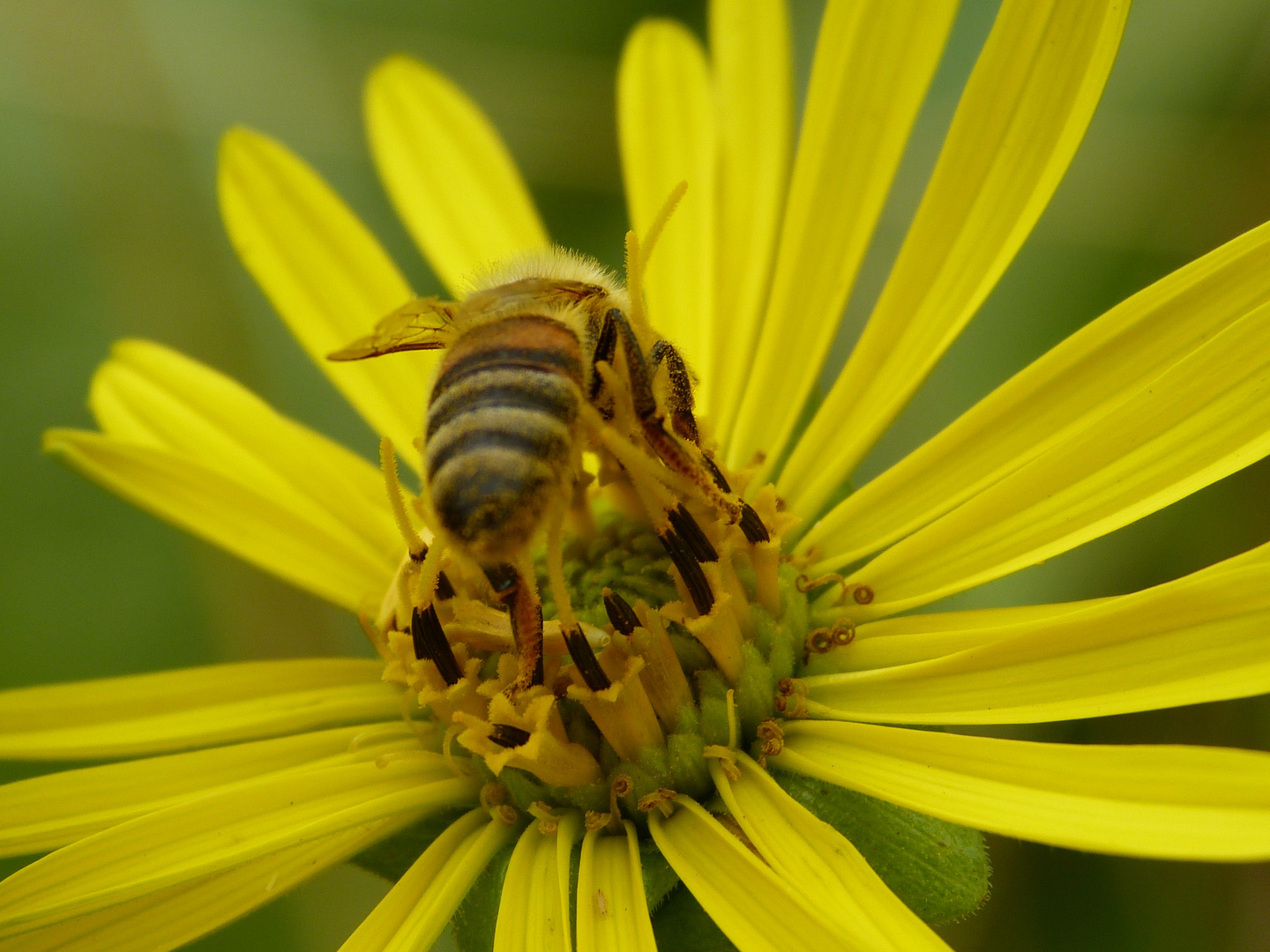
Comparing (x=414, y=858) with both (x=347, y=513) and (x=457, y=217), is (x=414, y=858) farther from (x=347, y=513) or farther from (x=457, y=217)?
(x=457, y=217)

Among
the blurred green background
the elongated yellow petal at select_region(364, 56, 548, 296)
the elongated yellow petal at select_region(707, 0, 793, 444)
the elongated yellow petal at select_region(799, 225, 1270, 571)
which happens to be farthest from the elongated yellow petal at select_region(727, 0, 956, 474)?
the elongated yellow petal at select_region(364, 56, 548, 296)

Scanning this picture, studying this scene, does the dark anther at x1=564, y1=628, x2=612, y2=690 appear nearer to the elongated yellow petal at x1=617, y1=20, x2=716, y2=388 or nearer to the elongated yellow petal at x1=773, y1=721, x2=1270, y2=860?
the elongated yellow petal at x1=773, y1=721, x2=1270, y2=860

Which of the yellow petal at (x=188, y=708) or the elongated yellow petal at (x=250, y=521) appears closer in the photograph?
the yellow petal at (x=188, y=708)

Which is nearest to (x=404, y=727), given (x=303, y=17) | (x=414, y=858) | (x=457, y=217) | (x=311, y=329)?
(x=414, y=858)

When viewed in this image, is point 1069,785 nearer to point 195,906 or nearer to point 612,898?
point 612,898

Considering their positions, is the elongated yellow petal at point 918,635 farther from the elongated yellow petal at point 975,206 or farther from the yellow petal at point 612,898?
the yellow petal at point 612,898

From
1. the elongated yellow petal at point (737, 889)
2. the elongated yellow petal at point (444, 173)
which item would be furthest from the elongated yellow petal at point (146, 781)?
the elongated yellow petal at point (444, 173)
